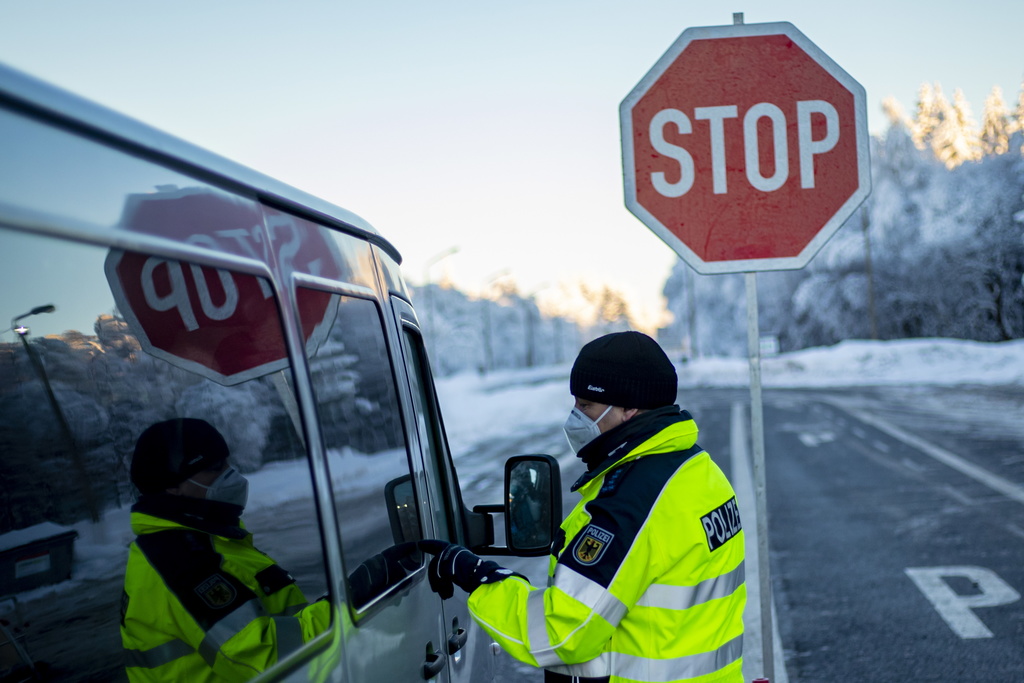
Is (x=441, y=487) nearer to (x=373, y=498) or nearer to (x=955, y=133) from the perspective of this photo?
(x=373, y=498)

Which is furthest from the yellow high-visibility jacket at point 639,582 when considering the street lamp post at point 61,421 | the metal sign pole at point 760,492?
the street lamp post at point 61,421

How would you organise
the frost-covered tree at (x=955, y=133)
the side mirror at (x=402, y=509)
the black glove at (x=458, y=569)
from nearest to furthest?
the black glove at (x=458, y=569) → the side mirror at (x=402, y=509) → the frost-covered tree at (x=955, y=133)

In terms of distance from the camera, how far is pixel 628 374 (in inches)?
88.5

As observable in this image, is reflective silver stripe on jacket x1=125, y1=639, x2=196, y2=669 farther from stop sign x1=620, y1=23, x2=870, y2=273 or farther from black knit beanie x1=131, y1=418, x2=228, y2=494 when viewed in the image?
stop sign x1=620, y1=23, x2=870, y2=273

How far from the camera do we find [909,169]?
1921 inches

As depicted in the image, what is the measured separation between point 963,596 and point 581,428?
5.40m

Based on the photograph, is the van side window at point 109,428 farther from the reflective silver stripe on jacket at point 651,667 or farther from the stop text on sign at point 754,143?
the stop text on sign at point 754,143

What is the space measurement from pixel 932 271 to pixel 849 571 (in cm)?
4279

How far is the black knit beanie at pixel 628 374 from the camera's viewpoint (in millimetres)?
2248

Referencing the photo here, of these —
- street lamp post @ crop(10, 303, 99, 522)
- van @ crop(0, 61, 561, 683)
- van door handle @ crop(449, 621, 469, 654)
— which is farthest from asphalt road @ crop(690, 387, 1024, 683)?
street lamp post @ crop(10, 303, 99, 522)

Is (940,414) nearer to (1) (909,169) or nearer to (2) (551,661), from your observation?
(2) (551,661)

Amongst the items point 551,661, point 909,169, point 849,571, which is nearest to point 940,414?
point 849,571

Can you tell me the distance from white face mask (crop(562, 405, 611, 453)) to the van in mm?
479

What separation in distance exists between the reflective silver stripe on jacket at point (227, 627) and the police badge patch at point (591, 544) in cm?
73
